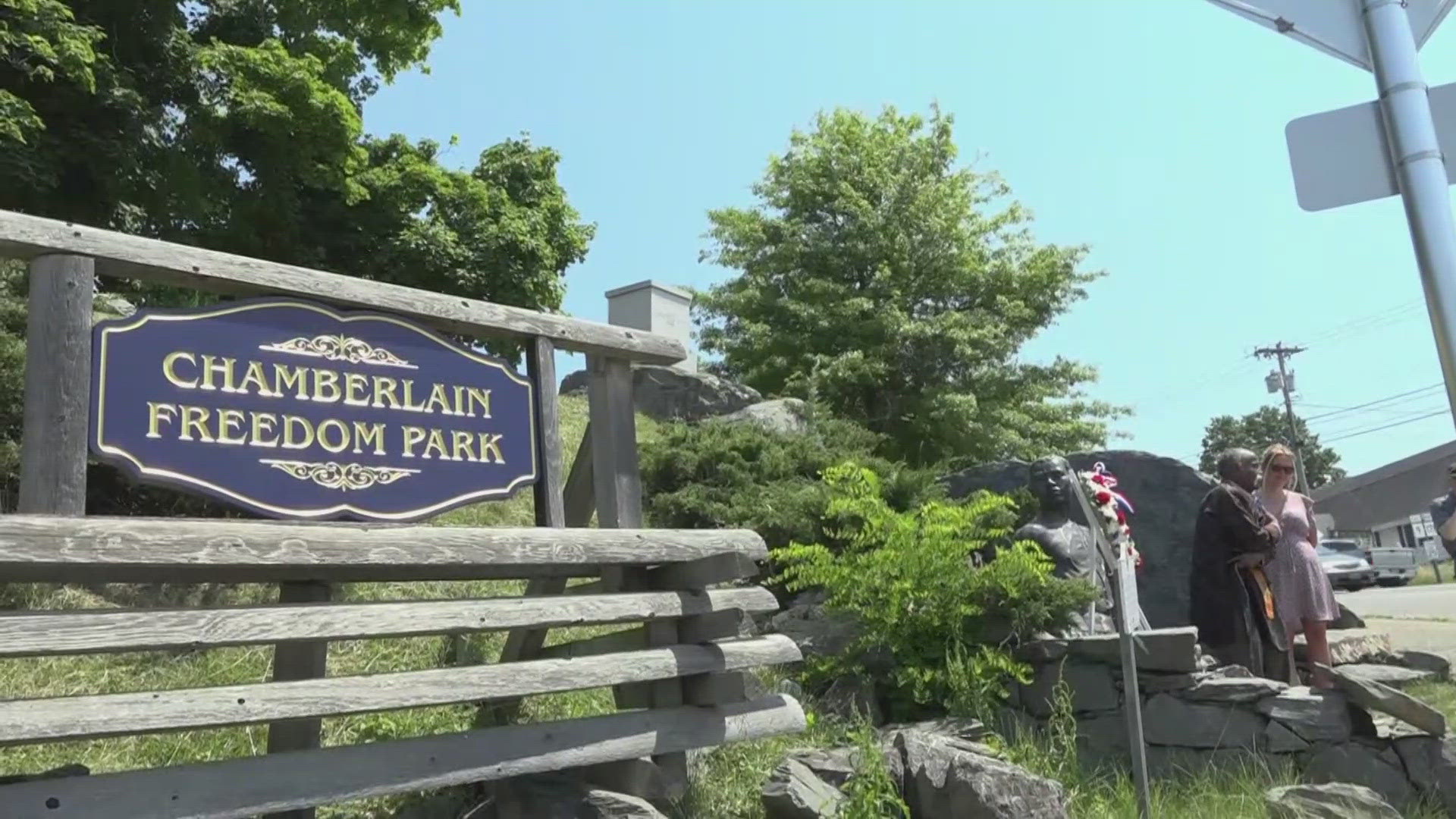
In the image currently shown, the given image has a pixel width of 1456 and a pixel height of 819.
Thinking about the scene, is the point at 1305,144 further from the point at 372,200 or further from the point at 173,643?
the point at 372,200

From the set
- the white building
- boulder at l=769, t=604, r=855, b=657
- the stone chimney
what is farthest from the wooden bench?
the white building

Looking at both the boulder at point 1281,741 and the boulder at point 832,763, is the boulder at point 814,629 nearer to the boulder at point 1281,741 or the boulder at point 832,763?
the boulder at point 832,763

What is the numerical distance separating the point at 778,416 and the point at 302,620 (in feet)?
34.8

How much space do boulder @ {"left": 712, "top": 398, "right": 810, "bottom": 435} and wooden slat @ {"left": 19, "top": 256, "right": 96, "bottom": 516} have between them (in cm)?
919

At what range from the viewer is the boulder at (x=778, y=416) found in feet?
42.3

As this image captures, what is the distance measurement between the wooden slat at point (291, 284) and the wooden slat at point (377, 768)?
4.91 feet

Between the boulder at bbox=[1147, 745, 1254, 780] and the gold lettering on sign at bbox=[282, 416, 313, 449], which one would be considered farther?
the boulder at bbox=[1147, 745, 1254, 780]

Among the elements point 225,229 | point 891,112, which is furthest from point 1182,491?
point 891,112

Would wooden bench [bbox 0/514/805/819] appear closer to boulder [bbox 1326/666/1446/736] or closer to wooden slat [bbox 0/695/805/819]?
wooden slat [bbox 0/695/805/819]

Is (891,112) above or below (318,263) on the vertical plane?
above

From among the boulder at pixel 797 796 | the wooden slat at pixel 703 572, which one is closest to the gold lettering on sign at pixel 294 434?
the wooden slat at pixel 703 572

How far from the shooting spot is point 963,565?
6297mm

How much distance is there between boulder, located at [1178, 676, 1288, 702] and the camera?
5.78 m

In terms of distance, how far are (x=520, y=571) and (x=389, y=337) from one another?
99cm
